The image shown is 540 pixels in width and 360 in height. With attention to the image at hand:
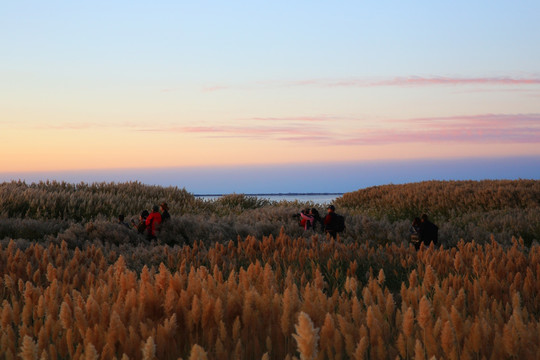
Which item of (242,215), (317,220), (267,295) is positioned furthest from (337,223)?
(267,295)

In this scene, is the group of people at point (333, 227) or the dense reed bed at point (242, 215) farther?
the dense reed bed at point (242, 215)

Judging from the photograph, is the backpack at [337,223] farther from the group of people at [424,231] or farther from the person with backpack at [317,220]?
the group of people at [424,231]

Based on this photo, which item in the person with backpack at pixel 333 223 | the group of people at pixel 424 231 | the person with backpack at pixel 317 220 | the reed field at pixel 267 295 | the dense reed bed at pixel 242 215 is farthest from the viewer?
the person with backpack at pixel 317 220

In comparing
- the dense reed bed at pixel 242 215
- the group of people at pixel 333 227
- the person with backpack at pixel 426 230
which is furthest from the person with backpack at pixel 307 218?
the person with backpack at pixel 426 230

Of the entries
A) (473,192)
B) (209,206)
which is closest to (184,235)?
(209,206)

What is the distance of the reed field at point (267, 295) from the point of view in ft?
9.38

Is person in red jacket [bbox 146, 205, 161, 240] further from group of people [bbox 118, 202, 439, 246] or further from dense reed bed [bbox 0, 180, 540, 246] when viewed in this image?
dense reed bed [bbox 0, 180, 540, 246]

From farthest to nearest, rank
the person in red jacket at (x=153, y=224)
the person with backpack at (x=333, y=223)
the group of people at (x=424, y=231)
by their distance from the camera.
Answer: the person with backpack at (x=333, y=223)
the person in red jacket at (x=153, y=224)
the group of people at (x=424, y=231)

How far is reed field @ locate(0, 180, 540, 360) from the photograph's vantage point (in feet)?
9.38

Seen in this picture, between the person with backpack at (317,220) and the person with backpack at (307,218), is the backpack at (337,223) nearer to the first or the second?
the person with backpack at (307,218)

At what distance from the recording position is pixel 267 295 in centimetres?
371

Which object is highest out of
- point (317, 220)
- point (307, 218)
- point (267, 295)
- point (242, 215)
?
point (267, 295)

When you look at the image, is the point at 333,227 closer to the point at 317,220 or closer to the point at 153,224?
the point at 317,220

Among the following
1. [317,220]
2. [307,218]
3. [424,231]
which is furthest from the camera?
[317,220]
